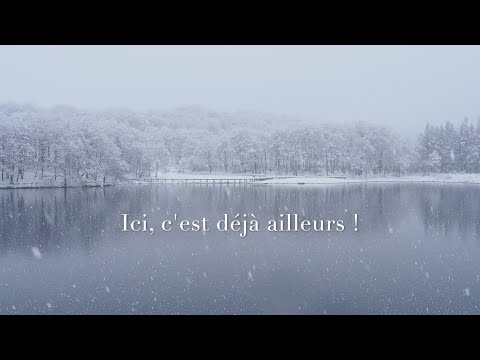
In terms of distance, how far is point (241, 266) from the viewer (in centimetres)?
1433

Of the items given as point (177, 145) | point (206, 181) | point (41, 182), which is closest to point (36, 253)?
point (41, 182)

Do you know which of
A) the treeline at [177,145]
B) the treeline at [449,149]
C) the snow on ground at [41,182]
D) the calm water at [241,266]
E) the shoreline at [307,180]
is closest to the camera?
the calm water at [241,266]

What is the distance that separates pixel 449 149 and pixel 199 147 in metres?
40.1

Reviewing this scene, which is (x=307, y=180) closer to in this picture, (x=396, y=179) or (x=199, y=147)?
(x=396, y=179)

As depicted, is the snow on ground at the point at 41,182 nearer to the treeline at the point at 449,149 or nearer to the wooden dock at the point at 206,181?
the wooden dock at the point at 206,181

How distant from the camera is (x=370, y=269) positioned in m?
13.9

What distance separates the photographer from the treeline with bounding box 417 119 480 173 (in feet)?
205

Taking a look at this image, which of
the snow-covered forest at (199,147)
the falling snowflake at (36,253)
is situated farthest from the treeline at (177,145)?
the falling snowflake at (36,253)

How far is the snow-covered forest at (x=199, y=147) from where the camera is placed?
4659cm

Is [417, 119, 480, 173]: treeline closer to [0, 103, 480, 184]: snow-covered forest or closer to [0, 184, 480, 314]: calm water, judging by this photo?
[0, 103, 480, 184]: snow-covered forest

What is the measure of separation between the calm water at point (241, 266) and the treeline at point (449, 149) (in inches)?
1625
